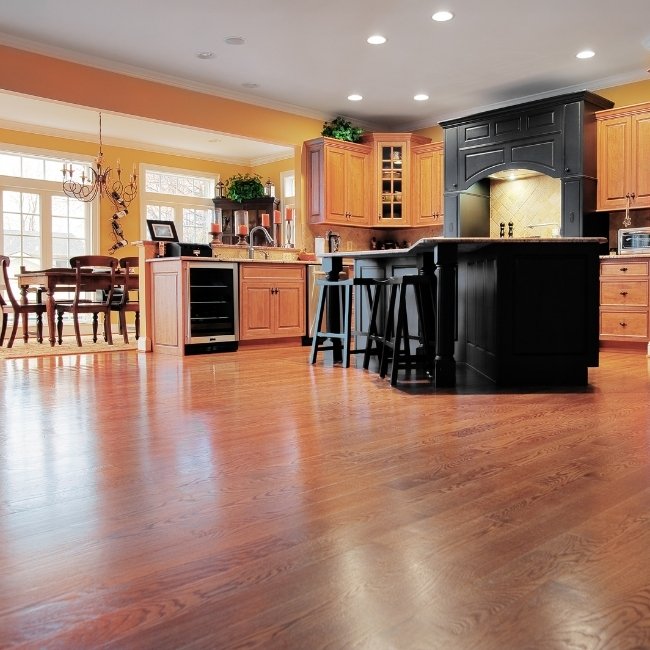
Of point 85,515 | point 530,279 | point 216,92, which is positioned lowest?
point 85,515

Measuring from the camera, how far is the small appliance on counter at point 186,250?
6.23m

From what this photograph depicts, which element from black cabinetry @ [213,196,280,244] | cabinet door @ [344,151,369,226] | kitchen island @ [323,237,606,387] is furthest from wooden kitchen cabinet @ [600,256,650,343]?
black cabinetry @ [213,196,280,244]

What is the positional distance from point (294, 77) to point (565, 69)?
8.53ft

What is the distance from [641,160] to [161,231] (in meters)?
4.51

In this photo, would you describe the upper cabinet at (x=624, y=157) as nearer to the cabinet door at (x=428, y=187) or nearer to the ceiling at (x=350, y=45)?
the ceiling at (x=350, y=45)

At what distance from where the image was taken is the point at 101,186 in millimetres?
9438

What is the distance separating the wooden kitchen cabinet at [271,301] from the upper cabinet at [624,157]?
3.06 metres

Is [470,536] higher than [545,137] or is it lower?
lower

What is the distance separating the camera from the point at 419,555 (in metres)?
1.44

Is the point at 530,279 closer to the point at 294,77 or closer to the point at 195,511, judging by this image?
the point at 195,511

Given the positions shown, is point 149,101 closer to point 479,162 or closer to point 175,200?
point 479,162

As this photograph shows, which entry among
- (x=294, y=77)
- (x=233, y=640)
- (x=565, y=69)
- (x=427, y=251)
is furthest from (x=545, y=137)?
(x=233, y=640)

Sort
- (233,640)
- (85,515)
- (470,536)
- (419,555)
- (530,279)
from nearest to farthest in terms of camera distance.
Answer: (233,640), (419,555), (470,536), (85,515), (530,279)

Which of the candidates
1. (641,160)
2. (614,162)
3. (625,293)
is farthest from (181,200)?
(625,293)
